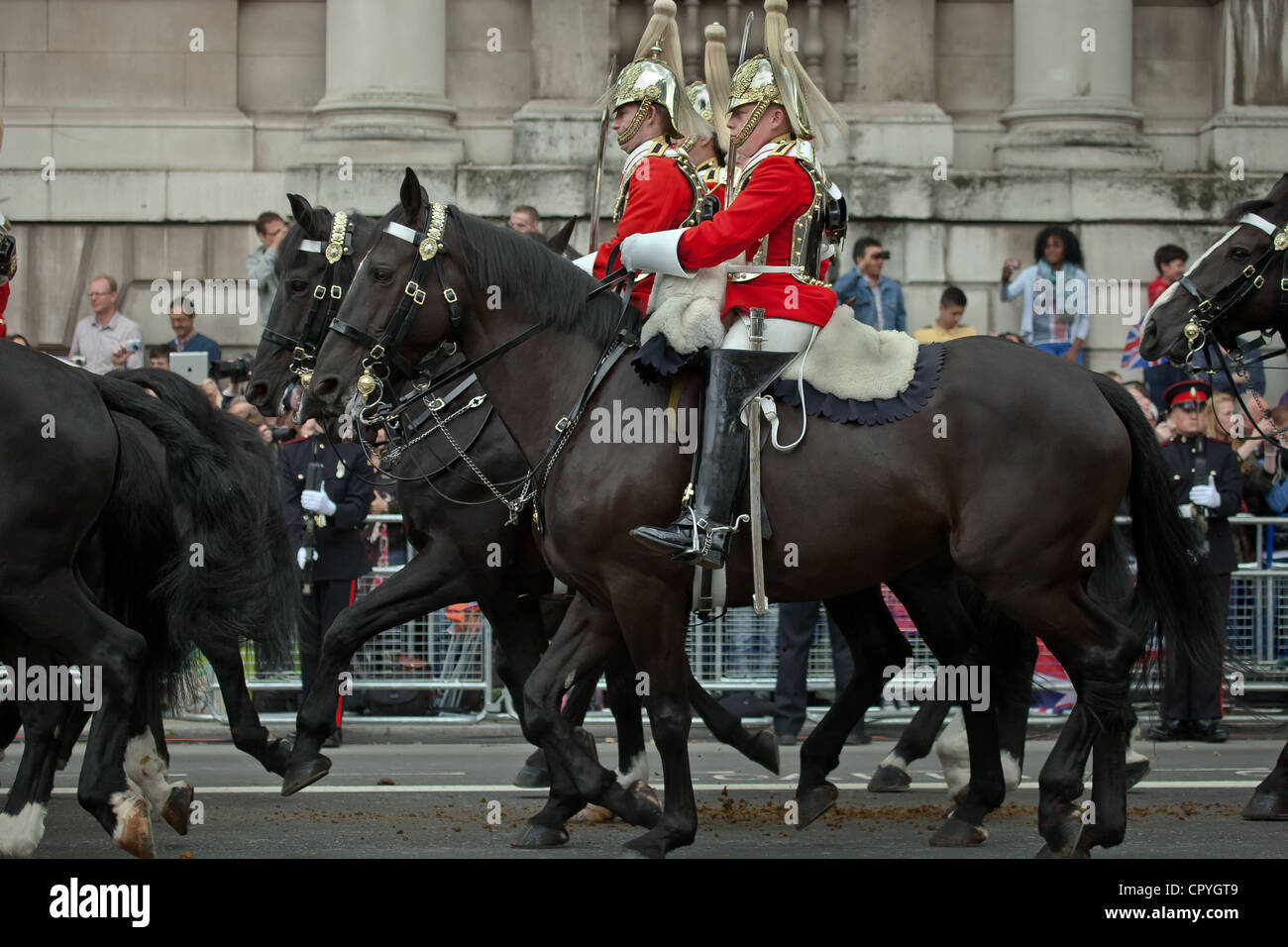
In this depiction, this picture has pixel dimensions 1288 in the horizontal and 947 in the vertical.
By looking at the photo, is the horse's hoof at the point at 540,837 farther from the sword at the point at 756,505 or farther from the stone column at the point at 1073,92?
the stone column at the point at 1073,92

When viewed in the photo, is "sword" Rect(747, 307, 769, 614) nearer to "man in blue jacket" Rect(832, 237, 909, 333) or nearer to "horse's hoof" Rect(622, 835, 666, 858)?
"horse's hoof" Rect(622, 835, 666, 858)

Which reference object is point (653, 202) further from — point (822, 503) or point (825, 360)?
point (822, 503)

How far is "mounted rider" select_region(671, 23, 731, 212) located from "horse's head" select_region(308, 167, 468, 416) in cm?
130

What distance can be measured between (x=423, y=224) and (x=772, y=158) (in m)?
1.42

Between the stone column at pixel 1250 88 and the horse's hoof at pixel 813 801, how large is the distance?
10219mm

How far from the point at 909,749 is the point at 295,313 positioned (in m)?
3.68

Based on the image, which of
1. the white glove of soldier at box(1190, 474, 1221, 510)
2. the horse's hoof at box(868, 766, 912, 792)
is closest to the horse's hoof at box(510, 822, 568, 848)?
the horse's hoof at box(868, 766, 912, 792)

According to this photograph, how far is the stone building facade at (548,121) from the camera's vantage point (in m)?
16.5

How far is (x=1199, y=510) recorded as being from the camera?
12.4 m

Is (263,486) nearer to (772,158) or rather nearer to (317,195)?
(772,158)

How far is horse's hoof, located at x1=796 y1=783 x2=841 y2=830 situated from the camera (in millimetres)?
8602

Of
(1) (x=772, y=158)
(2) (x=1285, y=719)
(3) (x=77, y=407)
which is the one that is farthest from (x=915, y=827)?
(2) (x=1285, y=719)

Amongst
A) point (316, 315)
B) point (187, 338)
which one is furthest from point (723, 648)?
point (187, 338)

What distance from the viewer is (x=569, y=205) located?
16.2 meters
